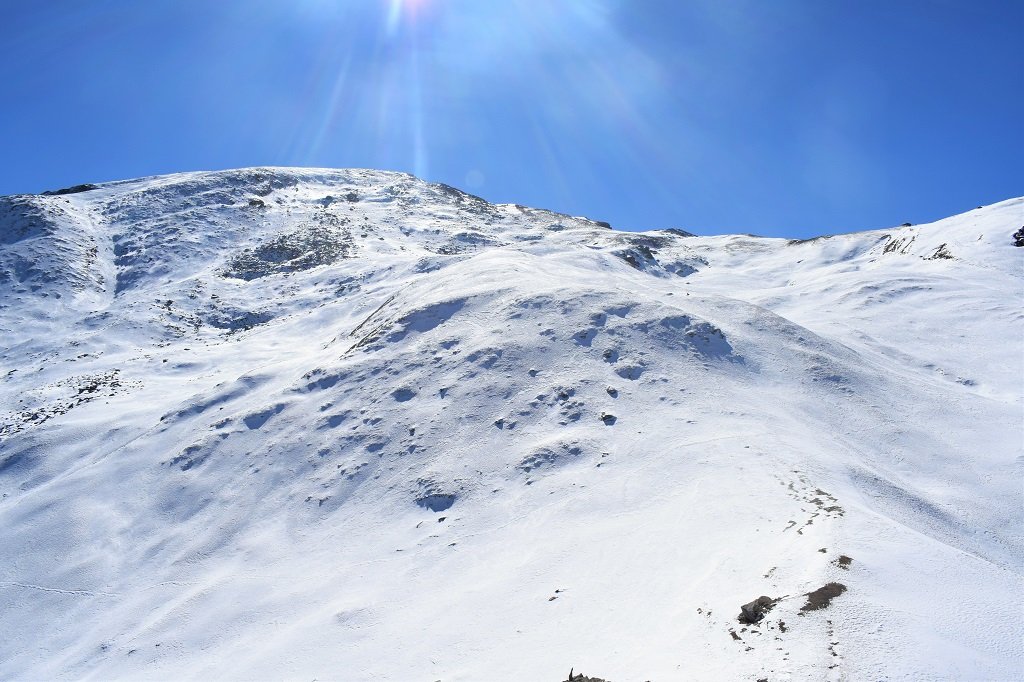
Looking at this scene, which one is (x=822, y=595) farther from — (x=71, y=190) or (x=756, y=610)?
(x=71, y=190)

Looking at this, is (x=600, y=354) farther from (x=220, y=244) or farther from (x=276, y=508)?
(x=220, y=244)

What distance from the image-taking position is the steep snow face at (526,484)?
1084 centimetres

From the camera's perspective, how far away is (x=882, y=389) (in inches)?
972

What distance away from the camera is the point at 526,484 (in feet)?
61.3

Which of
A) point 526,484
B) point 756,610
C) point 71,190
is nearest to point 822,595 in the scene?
point 756,610

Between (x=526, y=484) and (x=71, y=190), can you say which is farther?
(x=71, y=190)

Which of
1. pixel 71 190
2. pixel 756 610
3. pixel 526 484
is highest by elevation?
pixel 71 190

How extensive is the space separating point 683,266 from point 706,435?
1589 inches

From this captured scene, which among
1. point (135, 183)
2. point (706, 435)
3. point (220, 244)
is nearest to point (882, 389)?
point (706, 435)

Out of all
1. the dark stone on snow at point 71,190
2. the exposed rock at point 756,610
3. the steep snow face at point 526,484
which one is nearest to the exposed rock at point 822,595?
the steep snow face at point 526,484

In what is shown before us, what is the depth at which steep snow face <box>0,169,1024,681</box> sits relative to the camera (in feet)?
35.6

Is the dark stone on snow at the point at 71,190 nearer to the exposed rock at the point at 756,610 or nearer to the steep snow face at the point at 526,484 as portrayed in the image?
the steep snow face at the point at 526,484

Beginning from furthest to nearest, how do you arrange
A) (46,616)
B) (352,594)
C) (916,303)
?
(916,303), (46,616), (352,594)

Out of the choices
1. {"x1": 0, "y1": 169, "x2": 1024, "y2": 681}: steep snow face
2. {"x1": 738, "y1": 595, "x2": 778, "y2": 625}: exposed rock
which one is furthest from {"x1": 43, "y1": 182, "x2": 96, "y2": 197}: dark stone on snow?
{"x1": 738, "y1": 595, "x2": 778, "y2": 625}: exposed rock
